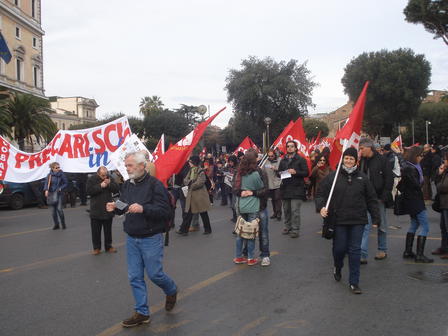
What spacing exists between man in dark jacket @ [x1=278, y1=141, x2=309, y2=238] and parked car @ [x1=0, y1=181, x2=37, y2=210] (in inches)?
421

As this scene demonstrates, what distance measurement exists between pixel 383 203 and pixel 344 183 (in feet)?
5.38

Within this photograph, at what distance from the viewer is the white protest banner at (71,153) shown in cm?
1069

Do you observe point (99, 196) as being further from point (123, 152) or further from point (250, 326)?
point (250, 326)

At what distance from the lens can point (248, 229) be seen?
20.0 ft

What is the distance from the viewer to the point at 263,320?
415cm

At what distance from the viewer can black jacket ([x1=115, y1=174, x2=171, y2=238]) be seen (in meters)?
4.13

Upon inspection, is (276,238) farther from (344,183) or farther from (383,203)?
(344,183)

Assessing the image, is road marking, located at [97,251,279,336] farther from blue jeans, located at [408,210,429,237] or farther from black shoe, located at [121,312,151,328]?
blue jeans, located at [408,210,429,237]

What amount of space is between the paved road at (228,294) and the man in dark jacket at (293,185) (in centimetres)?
44

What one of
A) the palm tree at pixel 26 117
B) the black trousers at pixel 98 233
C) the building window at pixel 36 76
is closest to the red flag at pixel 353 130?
the black trousers at pixel 98 233

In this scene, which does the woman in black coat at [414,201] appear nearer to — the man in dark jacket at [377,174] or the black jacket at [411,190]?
the black jacket at [411,190]

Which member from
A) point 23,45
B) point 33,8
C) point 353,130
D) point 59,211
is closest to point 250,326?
point 353,130

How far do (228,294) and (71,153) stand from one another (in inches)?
298

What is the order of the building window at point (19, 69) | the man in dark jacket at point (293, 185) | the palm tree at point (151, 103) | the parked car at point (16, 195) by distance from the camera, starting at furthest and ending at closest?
the palm tree at point (151, 103), the building window at point (19, 69), the parked car at point (16, 195), the man in dark jacket at point (293, 185)
